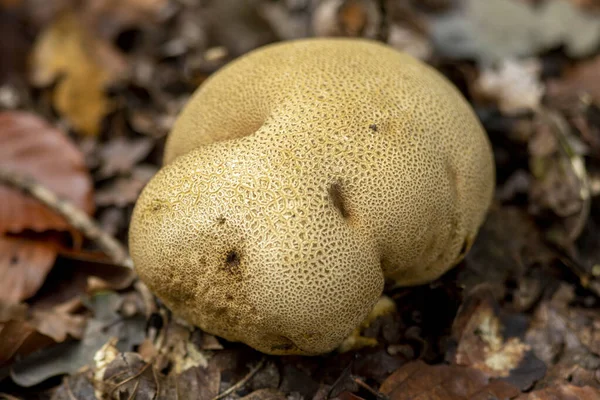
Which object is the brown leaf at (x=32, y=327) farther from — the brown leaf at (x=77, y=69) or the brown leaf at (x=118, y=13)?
the brown leaf at (x=118, y=13)

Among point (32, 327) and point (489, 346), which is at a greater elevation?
point (32, 327)

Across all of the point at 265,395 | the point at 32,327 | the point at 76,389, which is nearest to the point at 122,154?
the point at 32,327

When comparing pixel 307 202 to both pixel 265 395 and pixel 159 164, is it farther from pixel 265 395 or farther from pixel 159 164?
pixel 159 164

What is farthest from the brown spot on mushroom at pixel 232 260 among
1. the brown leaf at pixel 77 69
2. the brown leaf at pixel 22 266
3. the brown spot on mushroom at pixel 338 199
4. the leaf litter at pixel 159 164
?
the brown leaf at pixel 77 69

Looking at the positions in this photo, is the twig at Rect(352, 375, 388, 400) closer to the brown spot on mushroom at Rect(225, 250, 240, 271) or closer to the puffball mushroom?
the puffball mushroom

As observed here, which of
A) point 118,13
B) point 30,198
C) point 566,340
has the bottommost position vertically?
point 566,340

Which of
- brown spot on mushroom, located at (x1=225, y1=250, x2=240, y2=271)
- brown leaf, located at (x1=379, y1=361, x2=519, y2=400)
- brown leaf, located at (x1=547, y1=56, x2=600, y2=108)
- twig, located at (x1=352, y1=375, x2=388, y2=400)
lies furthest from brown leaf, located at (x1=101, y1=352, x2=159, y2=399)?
brown leaf, located at (x1=547, y1=56, x2=600, y2=108)
